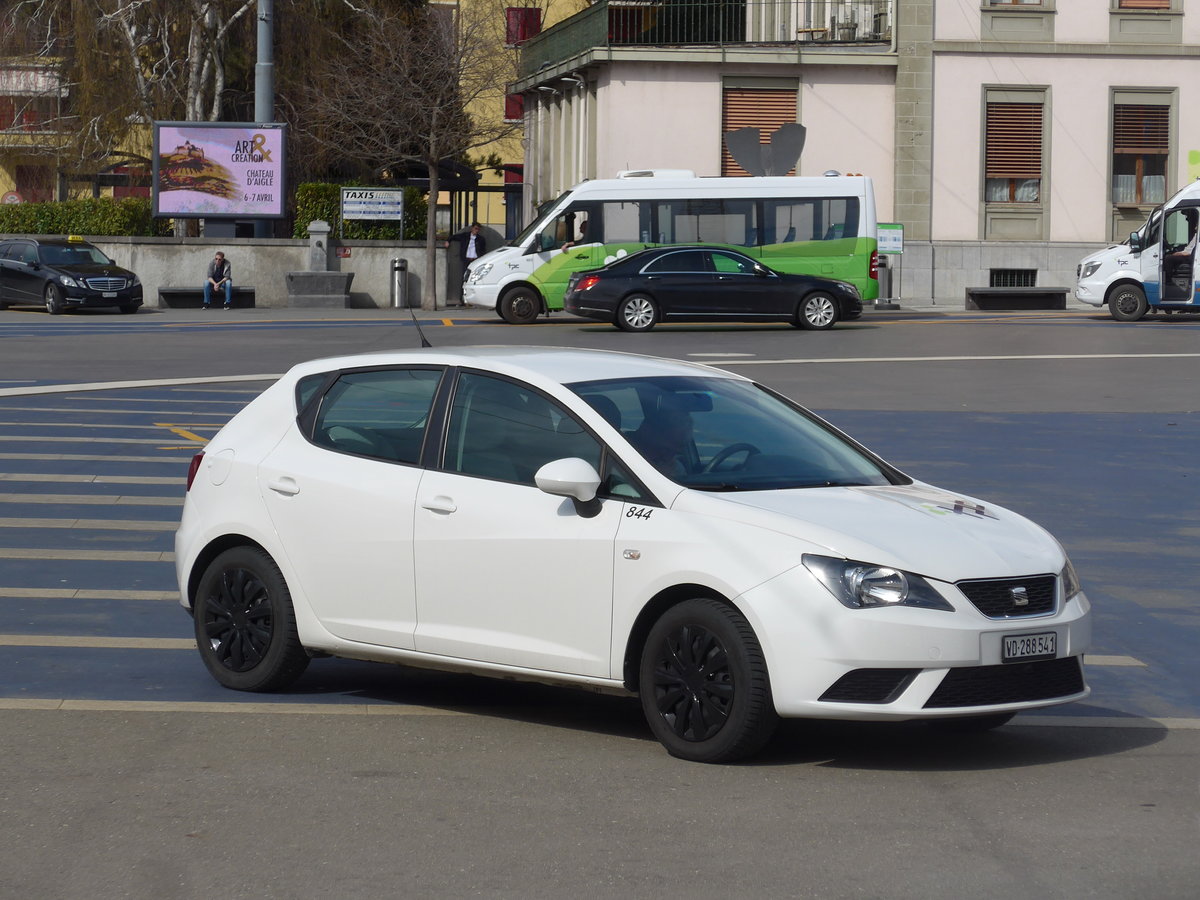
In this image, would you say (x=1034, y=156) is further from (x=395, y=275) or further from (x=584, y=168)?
(x=395, y=275)

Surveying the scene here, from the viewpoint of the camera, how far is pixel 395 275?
4231cm

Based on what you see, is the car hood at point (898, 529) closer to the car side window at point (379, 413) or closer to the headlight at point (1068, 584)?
the headlight at point (1068, 584)

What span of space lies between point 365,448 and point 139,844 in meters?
2.38

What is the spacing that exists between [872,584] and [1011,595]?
1.72 ft

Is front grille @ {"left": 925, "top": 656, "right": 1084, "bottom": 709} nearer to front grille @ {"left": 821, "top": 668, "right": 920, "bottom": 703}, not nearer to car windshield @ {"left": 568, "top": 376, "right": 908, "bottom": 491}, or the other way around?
front grille @ {"left": 821, "top": 668, "right": 920, "bottom": 703}

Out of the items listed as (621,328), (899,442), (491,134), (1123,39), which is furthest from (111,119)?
(899,442)

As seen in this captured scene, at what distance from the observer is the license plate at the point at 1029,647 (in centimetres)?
627

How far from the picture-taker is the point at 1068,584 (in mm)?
6645

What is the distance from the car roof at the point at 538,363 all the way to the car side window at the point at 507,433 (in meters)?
0.08

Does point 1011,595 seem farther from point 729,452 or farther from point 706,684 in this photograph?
point 729,452

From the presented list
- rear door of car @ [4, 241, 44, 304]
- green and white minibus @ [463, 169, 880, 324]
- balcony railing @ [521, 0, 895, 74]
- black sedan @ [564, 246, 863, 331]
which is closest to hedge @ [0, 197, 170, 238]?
rear door of car @ [4, 241, 44, 304]

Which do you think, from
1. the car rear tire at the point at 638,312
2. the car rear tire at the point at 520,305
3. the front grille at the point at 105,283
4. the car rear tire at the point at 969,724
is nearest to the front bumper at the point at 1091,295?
the car rear tire at the point at 638,312

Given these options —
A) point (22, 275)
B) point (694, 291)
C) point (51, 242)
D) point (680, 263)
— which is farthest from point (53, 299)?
point (694, 291)

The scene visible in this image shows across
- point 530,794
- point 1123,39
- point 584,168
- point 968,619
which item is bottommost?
point 530,794
